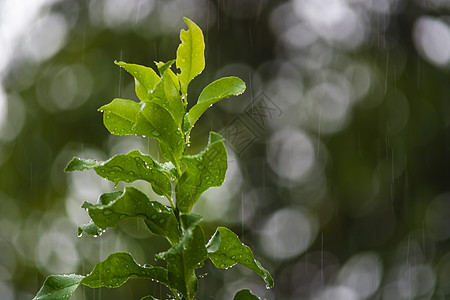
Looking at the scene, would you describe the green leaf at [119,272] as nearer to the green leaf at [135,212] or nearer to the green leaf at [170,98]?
the green leaf at [135,212]

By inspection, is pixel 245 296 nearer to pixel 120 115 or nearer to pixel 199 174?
pixel 199 174

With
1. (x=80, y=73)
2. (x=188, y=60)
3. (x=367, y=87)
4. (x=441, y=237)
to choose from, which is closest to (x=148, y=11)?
(x=80, y=73)

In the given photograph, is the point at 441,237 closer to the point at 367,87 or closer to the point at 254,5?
the point at 367,87

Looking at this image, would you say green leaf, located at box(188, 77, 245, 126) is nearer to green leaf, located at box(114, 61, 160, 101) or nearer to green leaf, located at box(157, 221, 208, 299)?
green leaf, located at box(114, 61, 160, 101)

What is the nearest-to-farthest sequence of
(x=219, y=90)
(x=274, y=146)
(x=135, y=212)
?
(x=135, y=212)
(x=219, y=90)
(x=274, y=146)

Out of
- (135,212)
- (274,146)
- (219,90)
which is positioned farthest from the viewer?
(274,146)

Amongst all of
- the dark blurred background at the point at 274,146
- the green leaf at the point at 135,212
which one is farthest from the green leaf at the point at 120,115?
the dark blurred background at the point at 274,146

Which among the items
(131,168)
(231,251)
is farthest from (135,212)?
(231,251)
